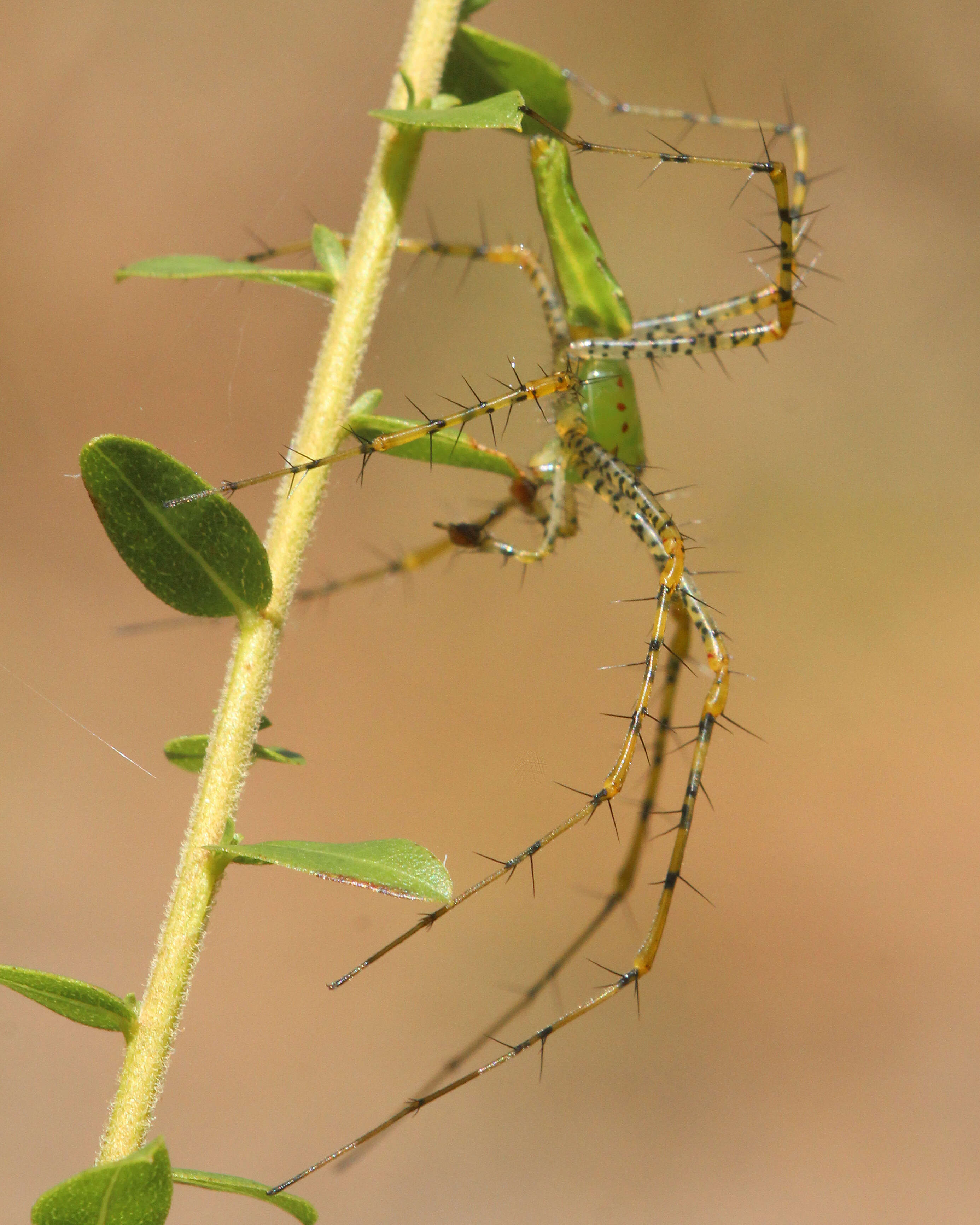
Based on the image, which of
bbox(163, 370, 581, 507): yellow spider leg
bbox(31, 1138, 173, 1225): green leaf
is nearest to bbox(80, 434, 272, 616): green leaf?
bbox(163, 370, 581, 507): yellow spider leg

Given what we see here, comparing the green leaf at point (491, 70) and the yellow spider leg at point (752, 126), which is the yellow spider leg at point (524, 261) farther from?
the green leaf at point (491, 70)

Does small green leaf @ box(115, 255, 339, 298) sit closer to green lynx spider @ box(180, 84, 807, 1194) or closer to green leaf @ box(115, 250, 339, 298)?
green leaf @ box(115, 250, 339, 298)

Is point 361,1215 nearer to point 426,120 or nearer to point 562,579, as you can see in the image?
point 562,579

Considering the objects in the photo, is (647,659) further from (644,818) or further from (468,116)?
(468,116)

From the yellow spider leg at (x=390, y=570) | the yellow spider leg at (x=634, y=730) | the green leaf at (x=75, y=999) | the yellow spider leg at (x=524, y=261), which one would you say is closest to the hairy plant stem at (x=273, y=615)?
the green leaf at (x=75, y=999)

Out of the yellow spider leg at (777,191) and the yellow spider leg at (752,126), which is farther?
the yellow spider leg at (752,126)

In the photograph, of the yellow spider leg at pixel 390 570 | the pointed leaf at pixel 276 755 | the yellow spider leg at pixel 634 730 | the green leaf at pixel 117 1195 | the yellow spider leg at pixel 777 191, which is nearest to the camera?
the green leaf at pixel 117 1195

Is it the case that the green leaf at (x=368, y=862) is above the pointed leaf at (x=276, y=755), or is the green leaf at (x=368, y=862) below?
below
